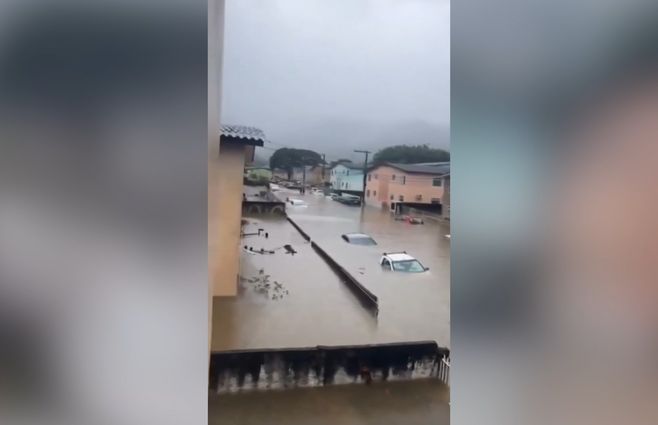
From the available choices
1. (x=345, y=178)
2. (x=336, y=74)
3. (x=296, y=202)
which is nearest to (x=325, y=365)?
(x=296, y=202)

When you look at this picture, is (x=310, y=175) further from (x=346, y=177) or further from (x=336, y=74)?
(x=336, y=74)

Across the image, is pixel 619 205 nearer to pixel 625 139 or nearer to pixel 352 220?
pixel 625 139

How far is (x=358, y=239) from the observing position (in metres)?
2.72

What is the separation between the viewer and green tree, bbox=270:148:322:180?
8.13ft

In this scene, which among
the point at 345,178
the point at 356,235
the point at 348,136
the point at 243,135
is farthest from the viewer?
the point at 356,235

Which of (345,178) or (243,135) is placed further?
(345,178)

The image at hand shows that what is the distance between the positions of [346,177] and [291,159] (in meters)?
0.37

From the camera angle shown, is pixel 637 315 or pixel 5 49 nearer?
pixel 5 49

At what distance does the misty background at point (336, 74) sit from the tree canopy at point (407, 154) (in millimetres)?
43

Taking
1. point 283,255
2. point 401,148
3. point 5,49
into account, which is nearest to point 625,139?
point 5,49

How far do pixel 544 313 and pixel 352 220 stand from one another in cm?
208

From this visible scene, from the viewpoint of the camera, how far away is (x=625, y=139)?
612 millimetres

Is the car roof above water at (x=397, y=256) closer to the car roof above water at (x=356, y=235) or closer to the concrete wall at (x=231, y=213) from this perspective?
the car roof above water at (x=356, y=235)

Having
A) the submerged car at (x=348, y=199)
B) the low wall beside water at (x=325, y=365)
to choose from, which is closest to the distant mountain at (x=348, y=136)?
the submerged car at (x=348, y=199)
